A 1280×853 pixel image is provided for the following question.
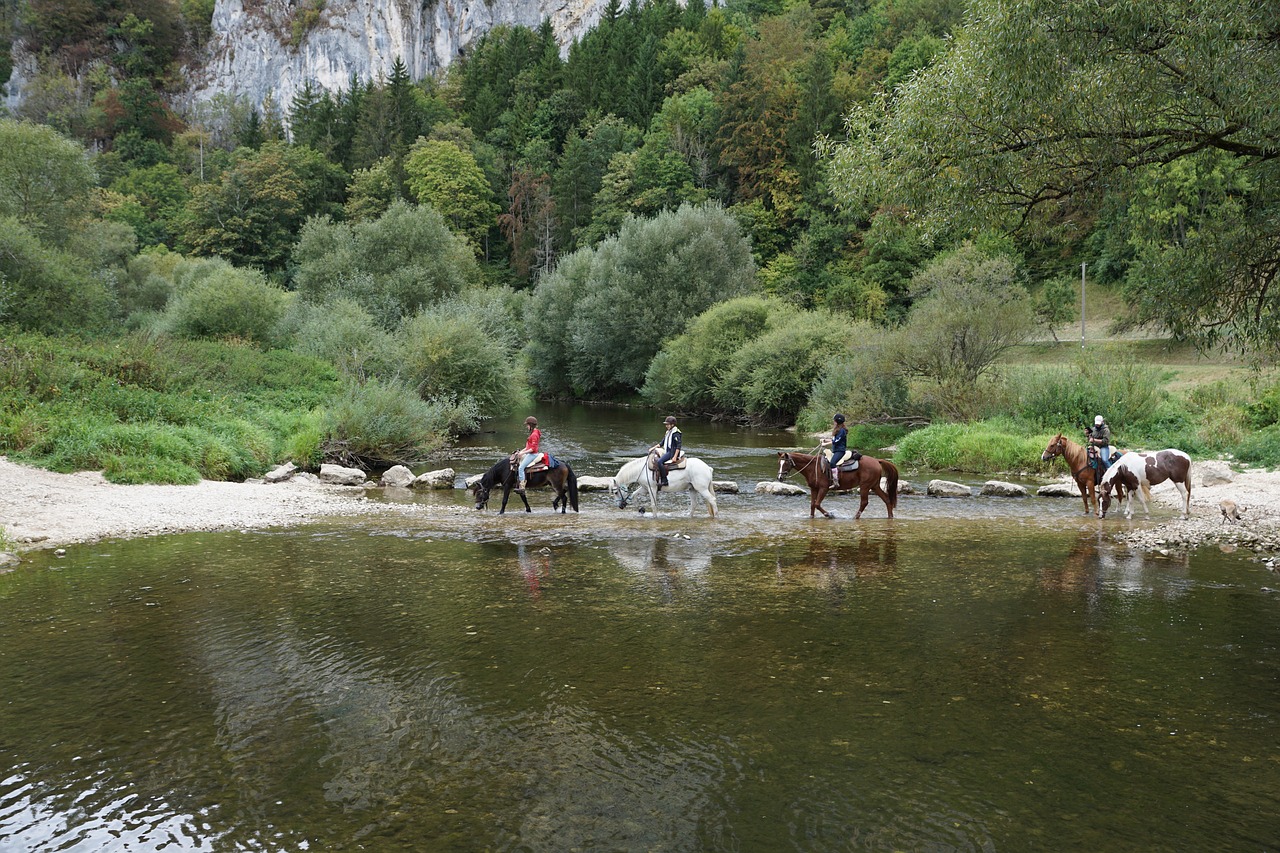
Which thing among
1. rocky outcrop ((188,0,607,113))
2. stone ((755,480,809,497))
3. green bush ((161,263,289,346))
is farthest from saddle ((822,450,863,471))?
rocky outcrop ((188,0,607,113))

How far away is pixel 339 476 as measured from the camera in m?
25.0

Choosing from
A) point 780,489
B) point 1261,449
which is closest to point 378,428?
point 780,489

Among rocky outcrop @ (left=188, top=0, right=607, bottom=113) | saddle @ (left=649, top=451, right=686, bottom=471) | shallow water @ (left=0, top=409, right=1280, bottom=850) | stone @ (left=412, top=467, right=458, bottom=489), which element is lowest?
shallow water @ (left=0, top=409, right=1280, bottom=850)

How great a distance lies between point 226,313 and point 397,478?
2335 centimetres

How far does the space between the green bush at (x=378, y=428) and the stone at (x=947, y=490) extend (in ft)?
56.7

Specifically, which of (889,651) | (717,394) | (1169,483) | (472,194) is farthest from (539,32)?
(889,651)

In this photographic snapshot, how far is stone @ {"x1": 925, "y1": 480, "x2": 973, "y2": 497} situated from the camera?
22459 millimetres

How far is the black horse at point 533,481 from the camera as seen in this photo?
19.6m

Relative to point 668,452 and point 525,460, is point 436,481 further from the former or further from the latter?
point 668,452

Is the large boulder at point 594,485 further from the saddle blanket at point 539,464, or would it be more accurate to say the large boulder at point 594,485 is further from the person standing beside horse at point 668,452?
the person standing beside horse at point 668,452

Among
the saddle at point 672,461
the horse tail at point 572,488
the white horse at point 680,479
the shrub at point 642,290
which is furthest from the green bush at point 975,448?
the shrub at point 642,290

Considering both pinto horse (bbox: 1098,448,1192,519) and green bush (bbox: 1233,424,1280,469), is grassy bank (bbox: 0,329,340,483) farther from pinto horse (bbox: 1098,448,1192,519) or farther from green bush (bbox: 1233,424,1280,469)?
green bush (bbox: 1233,424,1280,469)

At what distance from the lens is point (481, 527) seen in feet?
56.5

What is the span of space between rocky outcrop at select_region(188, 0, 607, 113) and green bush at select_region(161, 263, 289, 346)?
110 metres
